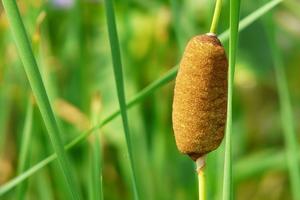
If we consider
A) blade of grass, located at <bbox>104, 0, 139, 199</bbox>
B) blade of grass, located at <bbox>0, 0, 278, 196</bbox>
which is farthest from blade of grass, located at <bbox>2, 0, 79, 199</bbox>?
blade of grass, located at <bbox>0, 0, 278, 196</bbox>

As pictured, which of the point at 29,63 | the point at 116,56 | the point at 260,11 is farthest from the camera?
the point at 260,11

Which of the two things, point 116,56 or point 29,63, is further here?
point 116,56

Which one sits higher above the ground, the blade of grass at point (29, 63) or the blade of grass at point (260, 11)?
the blade of grass at point (260, 11)

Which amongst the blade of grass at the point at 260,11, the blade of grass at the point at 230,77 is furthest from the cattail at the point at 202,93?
the blade of grass at the point at 260,11

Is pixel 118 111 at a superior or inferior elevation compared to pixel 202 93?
Result: superior

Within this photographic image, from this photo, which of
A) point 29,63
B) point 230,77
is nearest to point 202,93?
point 230,77

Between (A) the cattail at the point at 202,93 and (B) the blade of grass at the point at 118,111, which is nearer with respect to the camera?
(A) the cattail at the point at 202,93

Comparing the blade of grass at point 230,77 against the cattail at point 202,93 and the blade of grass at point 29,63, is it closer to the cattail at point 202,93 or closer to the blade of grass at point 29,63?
the cattail at point 202,93

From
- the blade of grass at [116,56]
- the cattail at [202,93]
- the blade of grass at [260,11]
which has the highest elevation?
the blade of grass at [260,11]

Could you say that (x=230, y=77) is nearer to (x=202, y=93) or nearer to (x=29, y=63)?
(x=202, y=93)

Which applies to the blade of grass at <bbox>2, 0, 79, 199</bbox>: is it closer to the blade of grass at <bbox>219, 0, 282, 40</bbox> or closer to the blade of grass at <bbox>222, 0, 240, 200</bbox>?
the blade of grass at <bbox>222, 0, 240, 200</bbox>
